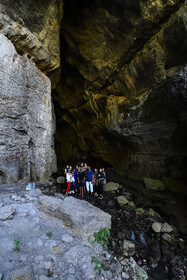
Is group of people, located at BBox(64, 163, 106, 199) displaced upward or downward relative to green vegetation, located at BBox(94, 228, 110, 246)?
upward

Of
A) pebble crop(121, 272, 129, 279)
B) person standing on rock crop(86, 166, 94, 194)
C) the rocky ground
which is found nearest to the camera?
the rocky ground

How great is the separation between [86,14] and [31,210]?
13.7 metres

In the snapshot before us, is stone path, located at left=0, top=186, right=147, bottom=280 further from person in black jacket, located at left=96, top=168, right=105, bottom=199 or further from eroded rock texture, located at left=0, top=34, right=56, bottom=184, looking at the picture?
person in black jacket, located at left=96, top=168, right=105, bottom=199

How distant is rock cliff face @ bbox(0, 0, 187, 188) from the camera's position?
784cm

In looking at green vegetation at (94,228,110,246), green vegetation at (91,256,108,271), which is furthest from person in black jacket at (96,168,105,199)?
green vegetation at (91,256,108,271)

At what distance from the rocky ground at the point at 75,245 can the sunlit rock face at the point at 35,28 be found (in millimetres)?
7644

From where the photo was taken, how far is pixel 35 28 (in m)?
9.27

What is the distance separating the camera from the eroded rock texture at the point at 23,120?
762 centimetres

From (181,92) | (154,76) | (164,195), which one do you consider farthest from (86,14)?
(164,195)

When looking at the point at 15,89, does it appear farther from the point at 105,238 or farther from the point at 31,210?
the point at 105,238

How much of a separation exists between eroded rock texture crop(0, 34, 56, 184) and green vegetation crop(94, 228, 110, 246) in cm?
498

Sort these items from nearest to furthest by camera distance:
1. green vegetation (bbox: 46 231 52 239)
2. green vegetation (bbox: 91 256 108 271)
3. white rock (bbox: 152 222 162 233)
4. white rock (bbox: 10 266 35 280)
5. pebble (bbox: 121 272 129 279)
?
white rock (bbox: 10 266 35 280)
green vegetation (bbox: 91 256 108 271)
pebble (bbox: 121 272 129 279)
green vegetation (bbox: 46 231 52 239)
white rock (bbox: 152 222 162 233)

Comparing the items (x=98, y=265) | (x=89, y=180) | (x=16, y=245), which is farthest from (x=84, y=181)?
(x=16, y=245)

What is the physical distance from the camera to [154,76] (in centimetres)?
912
